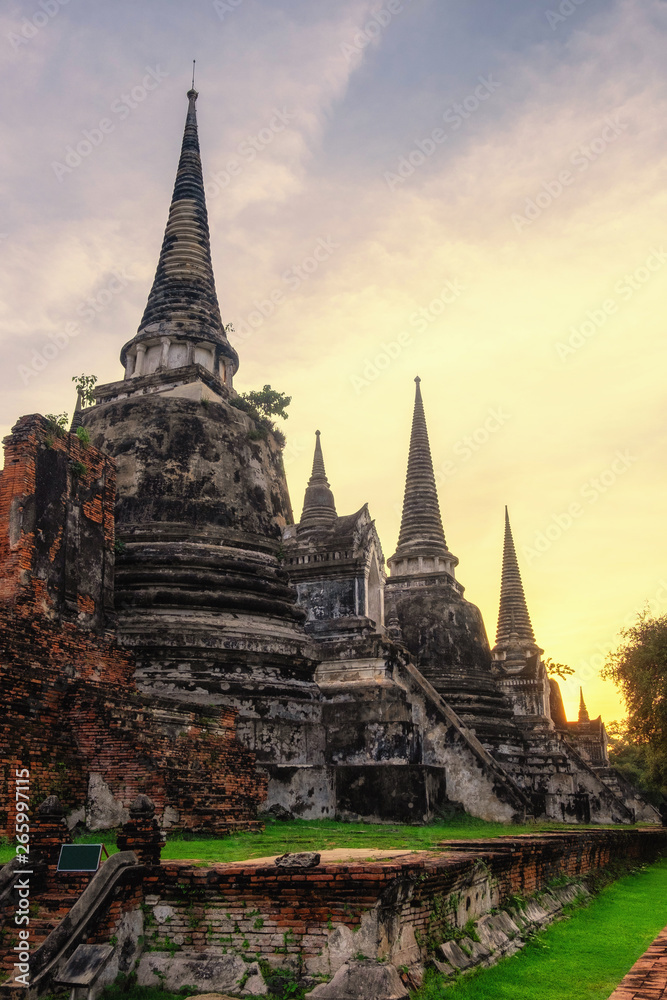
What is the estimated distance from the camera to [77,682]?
12336mm

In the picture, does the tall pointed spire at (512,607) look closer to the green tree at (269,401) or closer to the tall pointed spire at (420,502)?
the tall pointed spire at (420,502)

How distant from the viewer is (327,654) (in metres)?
19.1

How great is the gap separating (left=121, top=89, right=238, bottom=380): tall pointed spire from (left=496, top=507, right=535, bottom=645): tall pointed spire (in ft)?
73.2

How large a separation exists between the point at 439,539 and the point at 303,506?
520 centimetres

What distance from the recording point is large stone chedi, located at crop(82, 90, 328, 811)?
16.4m

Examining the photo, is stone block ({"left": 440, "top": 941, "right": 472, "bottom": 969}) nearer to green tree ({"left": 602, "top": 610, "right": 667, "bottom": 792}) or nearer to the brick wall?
the brick wall

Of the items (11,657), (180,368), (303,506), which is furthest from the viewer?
(303,506)

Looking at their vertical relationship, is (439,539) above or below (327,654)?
above

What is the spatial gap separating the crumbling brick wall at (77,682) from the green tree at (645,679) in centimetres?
1463

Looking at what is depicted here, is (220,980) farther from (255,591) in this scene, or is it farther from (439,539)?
(439,539)

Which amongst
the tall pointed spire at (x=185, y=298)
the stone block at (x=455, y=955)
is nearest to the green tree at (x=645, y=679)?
the tall pointed spire at (x=185, y=298)

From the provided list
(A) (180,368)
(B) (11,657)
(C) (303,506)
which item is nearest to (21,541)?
(B) (11,657)

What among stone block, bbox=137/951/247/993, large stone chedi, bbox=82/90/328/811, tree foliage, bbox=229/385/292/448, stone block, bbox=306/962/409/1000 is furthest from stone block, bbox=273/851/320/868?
tree foliage, bbox=229/385/292/448

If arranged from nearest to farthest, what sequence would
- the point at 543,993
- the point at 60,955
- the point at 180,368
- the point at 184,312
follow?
the point at 60,955
the point at 543,993
the point at 180,368
the point at 184,312
